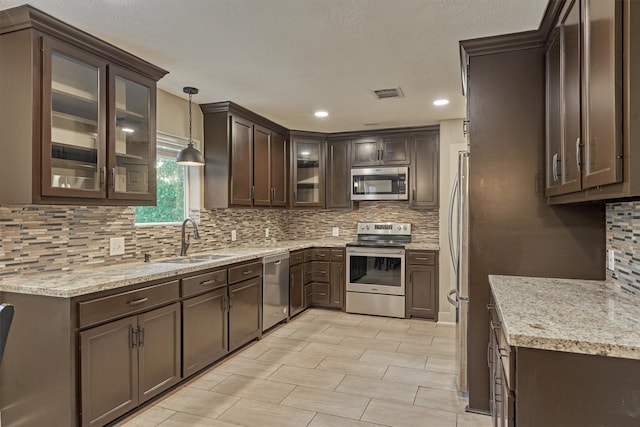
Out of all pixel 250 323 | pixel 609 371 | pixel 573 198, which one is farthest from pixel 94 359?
pixel 573 198

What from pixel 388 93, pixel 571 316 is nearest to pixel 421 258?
pixel 388 93

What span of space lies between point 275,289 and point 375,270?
1.33 m

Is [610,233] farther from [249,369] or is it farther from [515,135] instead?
[249,369]

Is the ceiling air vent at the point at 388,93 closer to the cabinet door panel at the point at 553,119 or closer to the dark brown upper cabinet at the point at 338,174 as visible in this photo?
the cabinet door panel at the point at 553,119

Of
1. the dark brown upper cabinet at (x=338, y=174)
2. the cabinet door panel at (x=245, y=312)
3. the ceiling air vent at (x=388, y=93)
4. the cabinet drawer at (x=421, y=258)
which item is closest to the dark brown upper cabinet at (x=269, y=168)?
Result: the dark brown upper cabinet at (x=338, y=174)

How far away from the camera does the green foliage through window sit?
3591 mm

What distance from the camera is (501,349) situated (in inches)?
66.5

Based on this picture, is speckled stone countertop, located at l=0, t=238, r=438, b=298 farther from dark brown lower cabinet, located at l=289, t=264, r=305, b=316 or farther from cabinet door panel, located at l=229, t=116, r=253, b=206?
dark brown lower cabinet, located at l=289, t=264, r=305, b=316

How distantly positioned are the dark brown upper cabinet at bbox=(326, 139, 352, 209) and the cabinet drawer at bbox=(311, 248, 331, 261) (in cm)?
69

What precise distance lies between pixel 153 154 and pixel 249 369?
1.89m

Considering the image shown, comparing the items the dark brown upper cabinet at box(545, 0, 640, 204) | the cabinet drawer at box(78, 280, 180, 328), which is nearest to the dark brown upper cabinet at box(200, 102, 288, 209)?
the cabinet drawer at box(78, 280, 180, 328)

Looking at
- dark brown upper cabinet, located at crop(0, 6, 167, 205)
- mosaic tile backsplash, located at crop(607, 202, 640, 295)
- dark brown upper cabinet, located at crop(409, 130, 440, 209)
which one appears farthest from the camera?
dark brown upper cabinet, located at crop(409, 130, 440, 209)

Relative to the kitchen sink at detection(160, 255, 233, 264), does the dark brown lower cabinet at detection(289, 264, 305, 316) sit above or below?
below

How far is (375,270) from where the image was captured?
484cm
